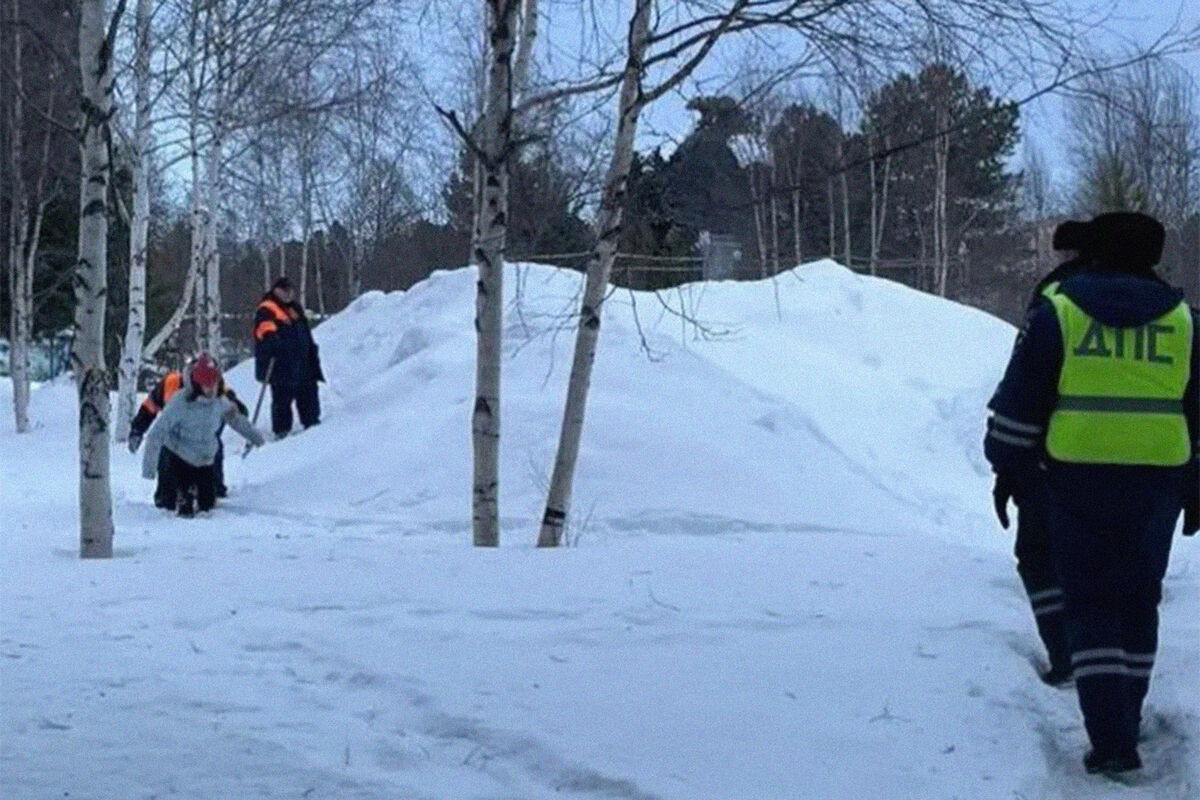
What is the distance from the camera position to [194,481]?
14.2 metres

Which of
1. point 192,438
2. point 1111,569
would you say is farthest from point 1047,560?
point 192,438

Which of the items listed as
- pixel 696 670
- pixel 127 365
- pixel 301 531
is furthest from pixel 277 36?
pixel 696 670

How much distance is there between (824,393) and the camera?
17.9 meters

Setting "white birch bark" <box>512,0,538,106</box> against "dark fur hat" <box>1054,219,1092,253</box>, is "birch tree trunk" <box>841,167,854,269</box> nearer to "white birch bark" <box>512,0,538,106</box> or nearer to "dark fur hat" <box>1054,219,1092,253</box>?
"white birch bark" <box>512,0,538,106</box>

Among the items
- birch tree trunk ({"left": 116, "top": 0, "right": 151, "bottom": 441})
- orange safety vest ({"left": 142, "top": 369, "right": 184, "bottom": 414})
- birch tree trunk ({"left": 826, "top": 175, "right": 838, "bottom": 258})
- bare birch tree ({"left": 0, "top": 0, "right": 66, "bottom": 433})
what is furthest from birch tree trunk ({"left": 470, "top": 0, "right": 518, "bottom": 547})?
birch tree trunk ({"left": 826, "top": 175, "right": 838, "bottom": 258})

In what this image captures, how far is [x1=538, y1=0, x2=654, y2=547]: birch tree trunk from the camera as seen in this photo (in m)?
9.62

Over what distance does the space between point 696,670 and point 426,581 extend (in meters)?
1.95

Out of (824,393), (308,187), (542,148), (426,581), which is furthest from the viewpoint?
(308,187)

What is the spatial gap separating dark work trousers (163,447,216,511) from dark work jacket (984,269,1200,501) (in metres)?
10.1

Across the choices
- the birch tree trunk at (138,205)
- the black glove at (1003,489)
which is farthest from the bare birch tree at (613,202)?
the birch tree trunk at (138,205)

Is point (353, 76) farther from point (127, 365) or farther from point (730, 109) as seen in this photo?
point (730, 109)

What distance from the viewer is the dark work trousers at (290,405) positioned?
18.9 m

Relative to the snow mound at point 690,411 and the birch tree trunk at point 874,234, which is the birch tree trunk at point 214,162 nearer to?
the snow mound at point 690,411

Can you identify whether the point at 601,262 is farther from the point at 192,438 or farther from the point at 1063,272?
the point at 192,438
